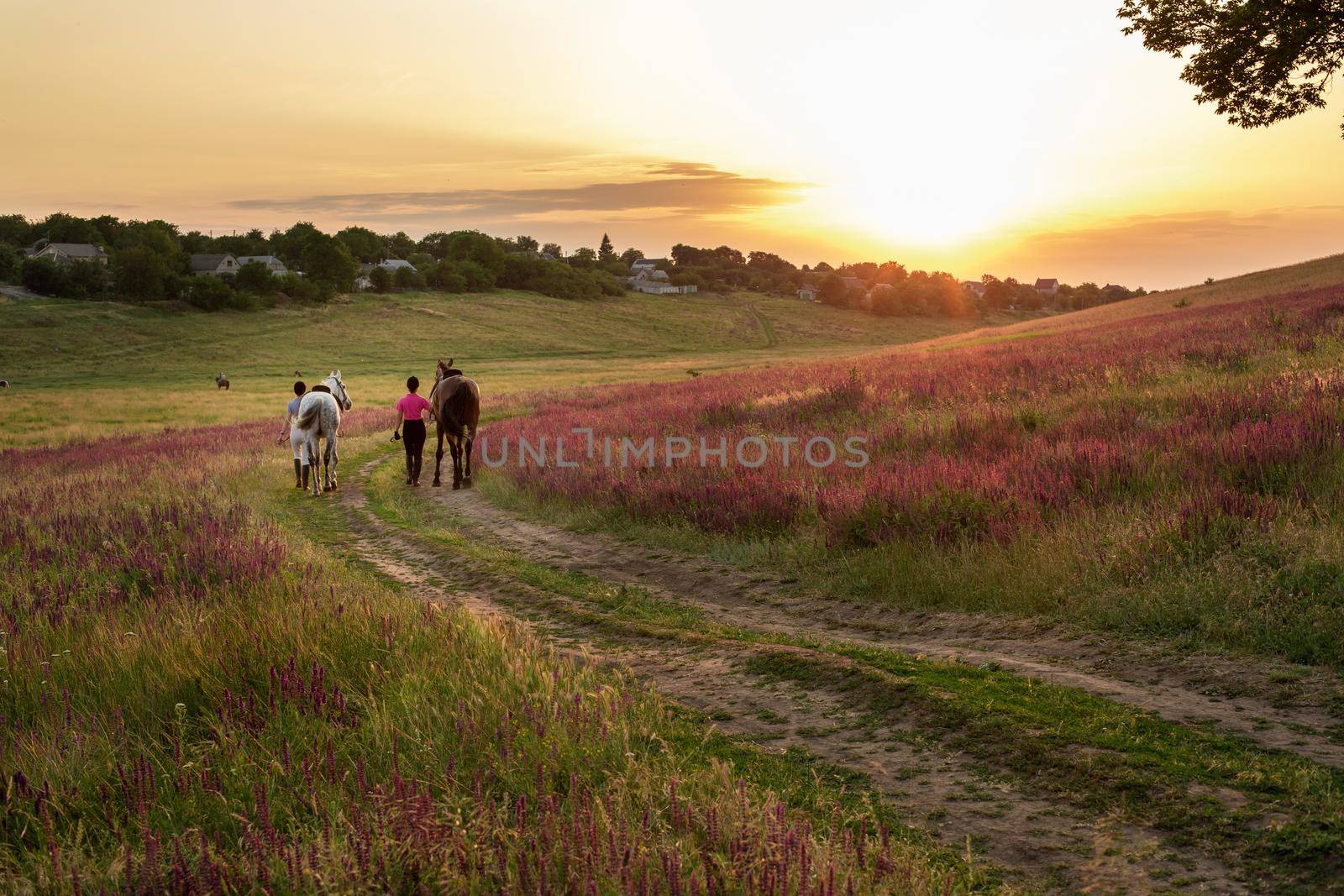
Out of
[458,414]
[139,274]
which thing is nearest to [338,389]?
[458,414]

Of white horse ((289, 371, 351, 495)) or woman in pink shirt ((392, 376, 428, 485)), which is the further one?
woman in pink shirt ((392, 376, 428, 485))

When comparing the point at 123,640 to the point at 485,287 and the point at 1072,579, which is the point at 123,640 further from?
the point at 485,287

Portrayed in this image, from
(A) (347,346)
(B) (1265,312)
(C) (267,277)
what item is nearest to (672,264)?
(C) (267,277)

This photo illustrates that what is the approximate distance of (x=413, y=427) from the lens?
18281mm

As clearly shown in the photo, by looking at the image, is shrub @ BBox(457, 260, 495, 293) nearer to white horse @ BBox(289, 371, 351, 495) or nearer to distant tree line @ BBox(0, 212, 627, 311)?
distant tree line @ BBox(0, 212, 627, 311)

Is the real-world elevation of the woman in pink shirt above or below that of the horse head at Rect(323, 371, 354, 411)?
below

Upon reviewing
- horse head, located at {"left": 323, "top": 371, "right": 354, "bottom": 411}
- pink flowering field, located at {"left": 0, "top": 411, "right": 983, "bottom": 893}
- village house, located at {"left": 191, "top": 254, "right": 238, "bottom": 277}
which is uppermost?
village house, located at {"left": 191, "top": 254, "right": 238, "bottom": 277}

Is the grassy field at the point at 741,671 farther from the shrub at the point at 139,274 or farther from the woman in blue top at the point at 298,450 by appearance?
the shrub at the point at 139,274

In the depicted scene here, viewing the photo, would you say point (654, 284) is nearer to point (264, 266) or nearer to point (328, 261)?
point (328, 261)

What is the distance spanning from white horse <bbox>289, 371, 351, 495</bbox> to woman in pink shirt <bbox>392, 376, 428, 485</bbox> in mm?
1341

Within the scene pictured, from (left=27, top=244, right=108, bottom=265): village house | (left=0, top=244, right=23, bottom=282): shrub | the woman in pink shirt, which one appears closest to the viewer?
the woman in pink shirt

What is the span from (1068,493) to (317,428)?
14.2 meters

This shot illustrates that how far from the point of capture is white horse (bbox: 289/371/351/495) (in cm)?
1755

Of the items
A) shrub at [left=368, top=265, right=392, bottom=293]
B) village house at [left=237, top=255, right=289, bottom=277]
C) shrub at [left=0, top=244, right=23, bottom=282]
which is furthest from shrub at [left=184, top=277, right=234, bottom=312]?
village house at [left=237, top=255, right=289, bottom=277]
